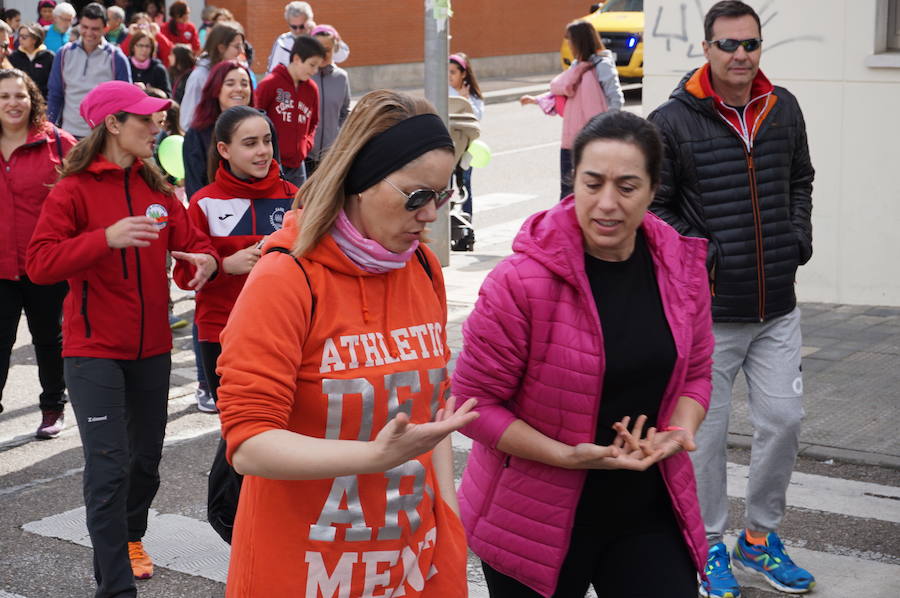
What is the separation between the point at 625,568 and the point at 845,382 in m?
5.08

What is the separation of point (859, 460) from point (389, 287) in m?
4.55

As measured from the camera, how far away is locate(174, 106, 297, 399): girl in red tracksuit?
6.01 metres

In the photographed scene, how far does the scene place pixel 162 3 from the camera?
2736 centimetres

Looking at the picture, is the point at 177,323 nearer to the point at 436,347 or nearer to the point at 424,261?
the point at 424,261

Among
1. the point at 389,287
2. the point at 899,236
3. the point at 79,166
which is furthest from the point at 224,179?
the point at 899,236

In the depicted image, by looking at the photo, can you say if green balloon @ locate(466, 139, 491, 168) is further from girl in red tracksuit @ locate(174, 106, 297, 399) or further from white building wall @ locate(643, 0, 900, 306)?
girl in red tracksuit @ locate(174, 106, 297, 399)

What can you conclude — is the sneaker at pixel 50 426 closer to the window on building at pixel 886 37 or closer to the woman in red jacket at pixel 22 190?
the woman in red jacket at pixel 22 190

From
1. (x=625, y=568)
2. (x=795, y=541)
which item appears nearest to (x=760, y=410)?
(x=795, y=541)

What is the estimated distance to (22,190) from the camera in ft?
23.3

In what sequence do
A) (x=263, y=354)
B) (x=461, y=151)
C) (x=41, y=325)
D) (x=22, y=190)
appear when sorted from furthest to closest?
(x=461, y=151), (x=41, y=325), (x=22, y=190), (x=263, y=354)

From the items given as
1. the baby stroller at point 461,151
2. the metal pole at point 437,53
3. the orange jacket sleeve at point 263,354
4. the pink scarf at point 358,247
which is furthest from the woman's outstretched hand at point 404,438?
the baby stroller at point 461,151

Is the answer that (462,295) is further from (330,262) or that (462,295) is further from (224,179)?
(330,262)

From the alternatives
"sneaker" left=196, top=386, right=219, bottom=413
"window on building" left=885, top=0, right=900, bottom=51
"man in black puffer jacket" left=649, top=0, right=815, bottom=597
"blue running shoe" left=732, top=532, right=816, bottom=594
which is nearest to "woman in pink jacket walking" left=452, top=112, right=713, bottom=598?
"man in black puffer jacket" left=649, top=0, right=815, bottom=597

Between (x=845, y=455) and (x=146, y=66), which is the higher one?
(x=146, y=66)
